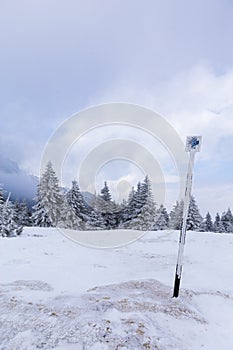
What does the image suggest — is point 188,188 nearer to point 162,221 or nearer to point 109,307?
point 109,307

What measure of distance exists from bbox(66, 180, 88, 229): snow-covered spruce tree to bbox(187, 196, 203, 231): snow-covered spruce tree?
538 inches

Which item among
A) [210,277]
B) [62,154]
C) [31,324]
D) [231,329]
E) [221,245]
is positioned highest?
[62,154]

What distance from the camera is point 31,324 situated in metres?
4.48

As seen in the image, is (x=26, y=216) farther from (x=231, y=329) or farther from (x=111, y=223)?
(x=231, y=329)

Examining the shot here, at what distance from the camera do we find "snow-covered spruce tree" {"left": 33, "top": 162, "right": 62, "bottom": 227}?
1252 inches

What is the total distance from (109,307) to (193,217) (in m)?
34.3

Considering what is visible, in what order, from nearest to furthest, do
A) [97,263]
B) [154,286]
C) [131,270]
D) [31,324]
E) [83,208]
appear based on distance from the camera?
1. [31,324]
2. [154,286]
3. [131,270]
4. [97,263]
5. [83,208]

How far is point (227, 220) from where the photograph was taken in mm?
45781

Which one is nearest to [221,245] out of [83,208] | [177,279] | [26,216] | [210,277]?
[210,277]

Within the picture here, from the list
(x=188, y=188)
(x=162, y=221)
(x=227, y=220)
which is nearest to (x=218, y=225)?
(x=227, y=220)

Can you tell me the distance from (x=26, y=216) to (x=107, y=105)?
36404 millimetres

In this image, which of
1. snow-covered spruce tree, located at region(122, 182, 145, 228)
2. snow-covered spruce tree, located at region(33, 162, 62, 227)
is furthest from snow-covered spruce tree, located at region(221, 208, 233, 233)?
snow-covered spruce tree, located at region(33, 162, 62, 227)

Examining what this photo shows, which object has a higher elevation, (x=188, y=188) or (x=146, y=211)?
(x=146, y=211)

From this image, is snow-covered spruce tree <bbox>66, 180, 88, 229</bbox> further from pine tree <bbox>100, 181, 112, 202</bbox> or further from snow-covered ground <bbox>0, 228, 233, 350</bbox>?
snow-covered ground <bbox>0, 228, 233, 350</bbox>
